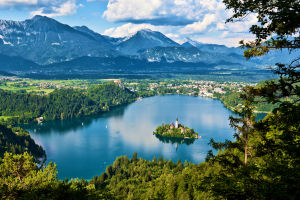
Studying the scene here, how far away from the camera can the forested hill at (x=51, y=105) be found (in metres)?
91.3

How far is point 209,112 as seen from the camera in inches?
3487

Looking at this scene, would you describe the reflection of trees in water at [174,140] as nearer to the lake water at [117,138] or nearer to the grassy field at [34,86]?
the lake water at [117,138]

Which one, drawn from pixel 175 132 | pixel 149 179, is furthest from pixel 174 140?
pixel 149 179

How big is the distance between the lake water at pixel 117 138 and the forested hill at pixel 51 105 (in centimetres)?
860

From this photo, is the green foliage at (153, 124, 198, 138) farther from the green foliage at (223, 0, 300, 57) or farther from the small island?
the green foliage at (223, 0, 300, 57)

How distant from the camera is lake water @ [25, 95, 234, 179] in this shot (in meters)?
47.5

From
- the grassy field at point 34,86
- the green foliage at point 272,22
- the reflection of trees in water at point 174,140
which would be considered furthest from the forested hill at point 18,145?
the grassy field at point 34,86

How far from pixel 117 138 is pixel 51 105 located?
51.8 m

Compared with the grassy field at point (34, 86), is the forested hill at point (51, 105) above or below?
below

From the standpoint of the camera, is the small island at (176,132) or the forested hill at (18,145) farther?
the small island at (176,132)

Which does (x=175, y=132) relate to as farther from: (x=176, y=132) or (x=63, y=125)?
(x=63, y=125)

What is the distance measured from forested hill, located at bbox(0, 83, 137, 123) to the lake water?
8.60 m

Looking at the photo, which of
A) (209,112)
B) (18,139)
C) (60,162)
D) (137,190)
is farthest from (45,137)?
(209,112)

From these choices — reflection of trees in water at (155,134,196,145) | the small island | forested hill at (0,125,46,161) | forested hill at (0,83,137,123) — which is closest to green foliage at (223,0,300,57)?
forested hill at (0,125,46,161)
